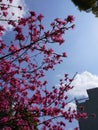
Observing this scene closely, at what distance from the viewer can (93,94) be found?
31.3 metres

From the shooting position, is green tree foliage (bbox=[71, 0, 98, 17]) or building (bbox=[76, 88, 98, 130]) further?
building (bbox=[76, 88, 98, 130])

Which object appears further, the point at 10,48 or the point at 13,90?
the point at 13,90

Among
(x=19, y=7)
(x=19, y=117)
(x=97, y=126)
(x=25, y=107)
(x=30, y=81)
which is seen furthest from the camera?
(x=97, y=126)

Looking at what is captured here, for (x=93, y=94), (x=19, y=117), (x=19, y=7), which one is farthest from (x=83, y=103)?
(x=19, y=7)

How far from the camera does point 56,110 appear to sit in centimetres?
1266

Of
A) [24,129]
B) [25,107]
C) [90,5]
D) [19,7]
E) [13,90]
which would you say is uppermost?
[90,5]

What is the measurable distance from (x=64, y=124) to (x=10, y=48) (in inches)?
183

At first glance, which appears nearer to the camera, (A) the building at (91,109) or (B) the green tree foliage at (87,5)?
(B) the green tree foliage at (87,5)

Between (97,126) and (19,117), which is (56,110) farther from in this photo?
(97,126)

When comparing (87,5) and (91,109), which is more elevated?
(87,5)

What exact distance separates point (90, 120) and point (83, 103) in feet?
6.58

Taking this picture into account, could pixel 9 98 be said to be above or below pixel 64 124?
above

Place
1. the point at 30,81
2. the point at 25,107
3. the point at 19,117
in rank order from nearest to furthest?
the point at 19,117, the point at 25,107, the point at 30,81

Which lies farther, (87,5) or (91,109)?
(91,109)
